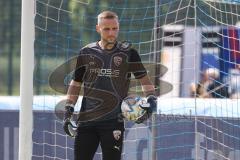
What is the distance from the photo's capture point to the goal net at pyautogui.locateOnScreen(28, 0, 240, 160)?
7211 mm

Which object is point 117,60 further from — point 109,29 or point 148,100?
point 148,100

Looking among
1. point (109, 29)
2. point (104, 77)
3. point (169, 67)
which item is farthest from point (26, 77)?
point (169, 67)

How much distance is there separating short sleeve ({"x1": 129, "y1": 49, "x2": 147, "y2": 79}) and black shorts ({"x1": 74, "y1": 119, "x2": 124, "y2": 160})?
1.43 feet

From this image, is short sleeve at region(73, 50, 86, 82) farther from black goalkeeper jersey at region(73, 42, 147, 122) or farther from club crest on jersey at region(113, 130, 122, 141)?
club crest on jersey at region(113, 130, 122, 141)

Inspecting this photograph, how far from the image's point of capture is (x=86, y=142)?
5.43 metres

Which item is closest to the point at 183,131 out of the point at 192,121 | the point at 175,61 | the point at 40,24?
the point at 192,121

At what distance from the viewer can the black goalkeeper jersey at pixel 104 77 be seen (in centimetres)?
A: 545

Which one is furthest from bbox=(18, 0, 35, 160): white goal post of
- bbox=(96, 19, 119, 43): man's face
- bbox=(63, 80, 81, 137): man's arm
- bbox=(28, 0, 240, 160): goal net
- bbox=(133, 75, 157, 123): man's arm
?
bbox=(28, 0, 240, 160): goal net

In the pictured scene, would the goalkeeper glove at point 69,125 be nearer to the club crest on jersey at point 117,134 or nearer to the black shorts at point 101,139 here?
the black shorts at point 101,139

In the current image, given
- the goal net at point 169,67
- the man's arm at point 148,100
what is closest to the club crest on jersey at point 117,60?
the man's arm at point 148,100

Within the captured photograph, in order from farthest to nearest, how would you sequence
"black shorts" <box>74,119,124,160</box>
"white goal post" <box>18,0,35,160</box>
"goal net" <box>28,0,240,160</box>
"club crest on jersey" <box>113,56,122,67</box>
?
1. "goal net" <box>28,0,240,160</box>
2. "white goal post" <box>18,0,35,160</box>
3. "club crest on jersey" <box>113,56,122,67</box>
4. "black shorts" <box>74,119,124,160</box>

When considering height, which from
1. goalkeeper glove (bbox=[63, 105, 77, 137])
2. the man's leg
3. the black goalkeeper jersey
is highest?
the black goalkeeper jersey

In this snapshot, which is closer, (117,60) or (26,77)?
(117,60)

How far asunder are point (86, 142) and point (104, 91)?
419 mm
